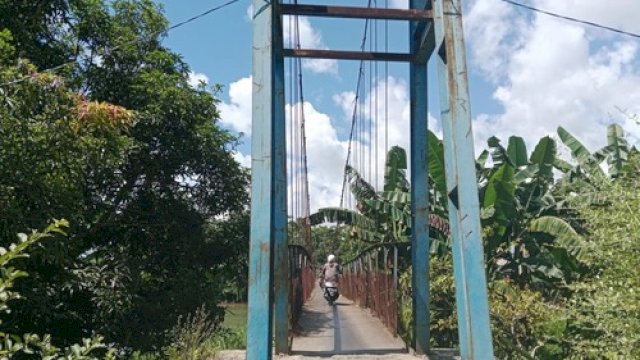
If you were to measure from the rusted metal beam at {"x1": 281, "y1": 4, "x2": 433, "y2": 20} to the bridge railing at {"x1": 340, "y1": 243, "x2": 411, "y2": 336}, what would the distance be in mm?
2878

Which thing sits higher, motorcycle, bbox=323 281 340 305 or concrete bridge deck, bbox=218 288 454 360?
motorcycle, bbox=323 281 340 305

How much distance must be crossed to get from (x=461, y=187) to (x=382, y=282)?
3882 millimetres

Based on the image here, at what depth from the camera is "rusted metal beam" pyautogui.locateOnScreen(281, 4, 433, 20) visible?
15.6 feet

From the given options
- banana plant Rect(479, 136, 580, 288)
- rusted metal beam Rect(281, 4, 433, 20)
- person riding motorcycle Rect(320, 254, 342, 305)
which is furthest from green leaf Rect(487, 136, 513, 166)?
rusted metal beam Rect(281, 4, 433, 20)

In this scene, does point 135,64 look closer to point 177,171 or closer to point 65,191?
point 177,171

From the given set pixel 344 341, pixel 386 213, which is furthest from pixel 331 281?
pixel 344 341

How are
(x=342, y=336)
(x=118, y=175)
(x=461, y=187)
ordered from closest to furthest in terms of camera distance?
(x=461, y=187)
(x=342, y=336)
(x=118, y=175)

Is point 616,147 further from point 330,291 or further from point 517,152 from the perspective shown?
point 330,291

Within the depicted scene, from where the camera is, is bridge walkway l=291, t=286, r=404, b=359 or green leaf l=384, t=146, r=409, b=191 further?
green leaf l=384, t=146, r=409, b=191

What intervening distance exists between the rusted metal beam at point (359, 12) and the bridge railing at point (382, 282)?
2.88m

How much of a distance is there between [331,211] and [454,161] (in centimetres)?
1045

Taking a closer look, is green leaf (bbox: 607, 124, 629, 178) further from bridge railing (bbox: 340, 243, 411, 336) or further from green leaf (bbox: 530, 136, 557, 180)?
bridge railing (bbox: 340, 243, 411, 336)

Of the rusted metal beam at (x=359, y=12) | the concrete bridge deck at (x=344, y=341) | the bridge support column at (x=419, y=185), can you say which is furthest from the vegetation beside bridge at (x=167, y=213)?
the rusted metal beam at (x=359, y=12)

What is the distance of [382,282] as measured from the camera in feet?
25.3
